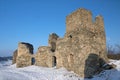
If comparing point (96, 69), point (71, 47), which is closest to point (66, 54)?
point (71, 47)

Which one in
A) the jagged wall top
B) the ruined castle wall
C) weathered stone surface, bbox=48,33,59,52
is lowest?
the ruined castle wall

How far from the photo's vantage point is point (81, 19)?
16.8 m

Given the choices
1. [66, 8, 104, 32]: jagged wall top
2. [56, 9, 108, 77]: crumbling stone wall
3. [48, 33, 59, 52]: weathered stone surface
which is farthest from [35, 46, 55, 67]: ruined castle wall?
[66, 8, 104, 32]: jagged wall top

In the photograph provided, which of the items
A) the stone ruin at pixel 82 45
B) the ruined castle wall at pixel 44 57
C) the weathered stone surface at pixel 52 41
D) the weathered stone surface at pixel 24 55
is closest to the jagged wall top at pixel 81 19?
the stone ruin at pixel 82 45

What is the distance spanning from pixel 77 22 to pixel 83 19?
0.64m

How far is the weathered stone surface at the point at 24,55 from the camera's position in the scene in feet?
75.4

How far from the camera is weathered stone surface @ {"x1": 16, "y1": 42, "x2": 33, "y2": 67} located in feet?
75.4

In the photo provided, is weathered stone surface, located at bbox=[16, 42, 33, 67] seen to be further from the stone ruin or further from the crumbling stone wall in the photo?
the crumbling stone wall

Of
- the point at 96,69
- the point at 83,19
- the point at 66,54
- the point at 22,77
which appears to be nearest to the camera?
the point at 22,77

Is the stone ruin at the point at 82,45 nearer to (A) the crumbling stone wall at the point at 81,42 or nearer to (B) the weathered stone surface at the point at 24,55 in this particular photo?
(A) the crumbling stone wall at the point at 81,42

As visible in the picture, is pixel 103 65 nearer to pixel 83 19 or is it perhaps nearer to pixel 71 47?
pixel 71 47

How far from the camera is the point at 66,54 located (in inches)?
722

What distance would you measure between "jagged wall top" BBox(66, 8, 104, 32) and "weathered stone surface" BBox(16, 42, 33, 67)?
747 cm

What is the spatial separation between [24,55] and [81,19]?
1014 cm
